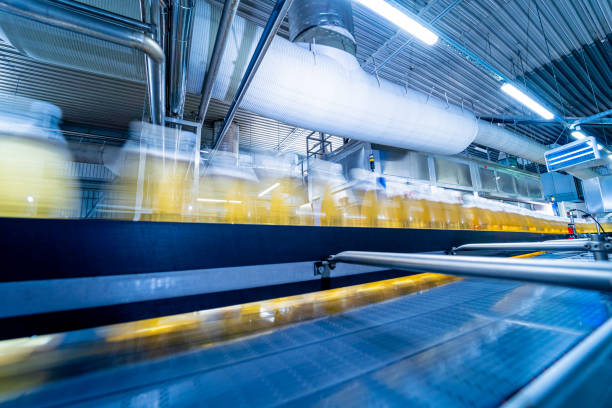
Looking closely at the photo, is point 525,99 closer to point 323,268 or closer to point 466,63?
point 466,63

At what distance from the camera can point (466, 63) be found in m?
4.08

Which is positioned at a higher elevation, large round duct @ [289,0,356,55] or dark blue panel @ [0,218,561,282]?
large round duct @ [289,0,356,55]

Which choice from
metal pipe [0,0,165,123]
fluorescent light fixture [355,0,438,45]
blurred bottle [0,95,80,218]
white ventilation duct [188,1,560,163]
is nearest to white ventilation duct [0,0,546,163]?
white ventilation duct [188,1,560,163]

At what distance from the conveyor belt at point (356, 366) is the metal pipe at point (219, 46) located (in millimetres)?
1967

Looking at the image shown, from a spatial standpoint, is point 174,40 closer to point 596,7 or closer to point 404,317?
point 404,317

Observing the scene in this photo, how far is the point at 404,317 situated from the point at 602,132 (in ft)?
36.0

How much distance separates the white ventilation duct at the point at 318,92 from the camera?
88.1 inches

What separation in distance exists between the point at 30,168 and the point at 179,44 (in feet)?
4.68

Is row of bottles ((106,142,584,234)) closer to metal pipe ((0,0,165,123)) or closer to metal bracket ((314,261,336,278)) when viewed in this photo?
metal bracket ((314,261,336,278))

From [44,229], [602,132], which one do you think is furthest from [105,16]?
[602,132]

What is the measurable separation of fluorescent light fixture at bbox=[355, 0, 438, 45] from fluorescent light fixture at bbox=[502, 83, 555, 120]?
1.99 meters

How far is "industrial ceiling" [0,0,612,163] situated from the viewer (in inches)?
127

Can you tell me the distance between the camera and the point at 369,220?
3.33m

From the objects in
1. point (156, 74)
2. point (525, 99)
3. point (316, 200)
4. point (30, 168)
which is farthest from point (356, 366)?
point (525, 99)
